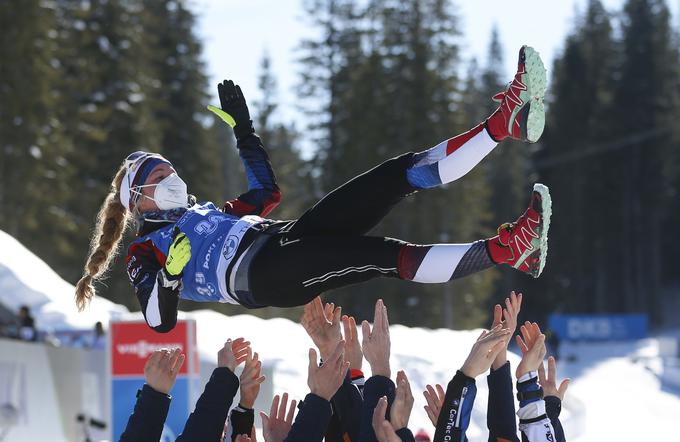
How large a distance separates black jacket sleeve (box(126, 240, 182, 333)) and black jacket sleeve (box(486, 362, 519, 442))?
160 centimetres

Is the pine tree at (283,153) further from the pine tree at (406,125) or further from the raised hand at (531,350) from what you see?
the raised hand at (531,350)

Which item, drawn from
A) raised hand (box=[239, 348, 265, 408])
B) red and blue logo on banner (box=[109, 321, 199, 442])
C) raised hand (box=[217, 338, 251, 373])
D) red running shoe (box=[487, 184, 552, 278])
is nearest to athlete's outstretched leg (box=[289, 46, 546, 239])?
red running shoe (box=[487, 184, 552, 278])

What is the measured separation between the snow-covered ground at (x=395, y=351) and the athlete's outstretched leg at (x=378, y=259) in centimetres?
267

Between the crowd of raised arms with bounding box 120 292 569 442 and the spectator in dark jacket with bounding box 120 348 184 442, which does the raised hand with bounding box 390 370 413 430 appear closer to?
the crowd of raised arms with bounding box 120 292 569 442

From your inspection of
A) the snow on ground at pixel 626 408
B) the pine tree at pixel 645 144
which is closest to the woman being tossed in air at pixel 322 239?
the snow on ground at pixel 626 408

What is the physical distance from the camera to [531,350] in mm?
3371

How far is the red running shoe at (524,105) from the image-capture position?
13.9 feet

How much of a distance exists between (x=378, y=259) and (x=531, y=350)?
112 cm

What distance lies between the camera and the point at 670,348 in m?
27.2

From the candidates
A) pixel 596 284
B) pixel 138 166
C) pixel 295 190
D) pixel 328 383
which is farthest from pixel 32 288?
pixel 596 284

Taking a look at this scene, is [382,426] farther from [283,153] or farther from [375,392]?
[283,153]

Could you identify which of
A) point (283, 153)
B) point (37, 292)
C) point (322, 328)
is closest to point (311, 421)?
point (322, 328)

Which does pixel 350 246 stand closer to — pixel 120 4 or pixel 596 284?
pixel 120 4

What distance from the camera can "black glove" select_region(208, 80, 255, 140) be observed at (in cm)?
527
